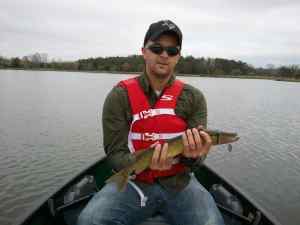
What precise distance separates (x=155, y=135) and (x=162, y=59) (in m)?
0.91

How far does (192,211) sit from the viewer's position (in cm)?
351

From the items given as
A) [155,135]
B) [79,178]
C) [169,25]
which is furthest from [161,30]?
[79,178]

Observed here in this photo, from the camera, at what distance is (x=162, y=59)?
373cm

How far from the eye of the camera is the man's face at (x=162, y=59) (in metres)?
3.73

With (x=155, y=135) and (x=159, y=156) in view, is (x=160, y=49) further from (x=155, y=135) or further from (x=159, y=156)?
(x=159, y=156)

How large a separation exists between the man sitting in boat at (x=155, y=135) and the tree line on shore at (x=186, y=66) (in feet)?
283

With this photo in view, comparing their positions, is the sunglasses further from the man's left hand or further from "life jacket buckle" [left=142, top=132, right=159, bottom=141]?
the man's left hand

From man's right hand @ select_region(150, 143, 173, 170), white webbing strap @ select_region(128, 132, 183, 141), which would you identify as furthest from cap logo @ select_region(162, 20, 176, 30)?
man's right hand @ select_region(150, 143, 173, 170)

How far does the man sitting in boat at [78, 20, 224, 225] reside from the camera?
3500 mm

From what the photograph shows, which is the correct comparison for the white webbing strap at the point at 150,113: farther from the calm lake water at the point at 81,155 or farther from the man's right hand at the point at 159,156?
the calm lake water at the point at 81,155

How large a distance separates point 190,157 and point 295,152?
11.5 metres

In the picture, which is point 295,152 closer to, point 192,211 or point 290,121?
point 290,121

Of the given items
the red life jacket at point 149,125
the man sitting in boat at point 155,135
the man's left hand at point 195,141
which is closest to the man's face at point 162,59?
the man sitting in boat at point 155,135

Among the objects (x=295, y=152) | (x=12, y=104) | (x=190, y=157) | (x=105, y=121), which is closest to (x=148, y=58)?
(x=105, y=121)
